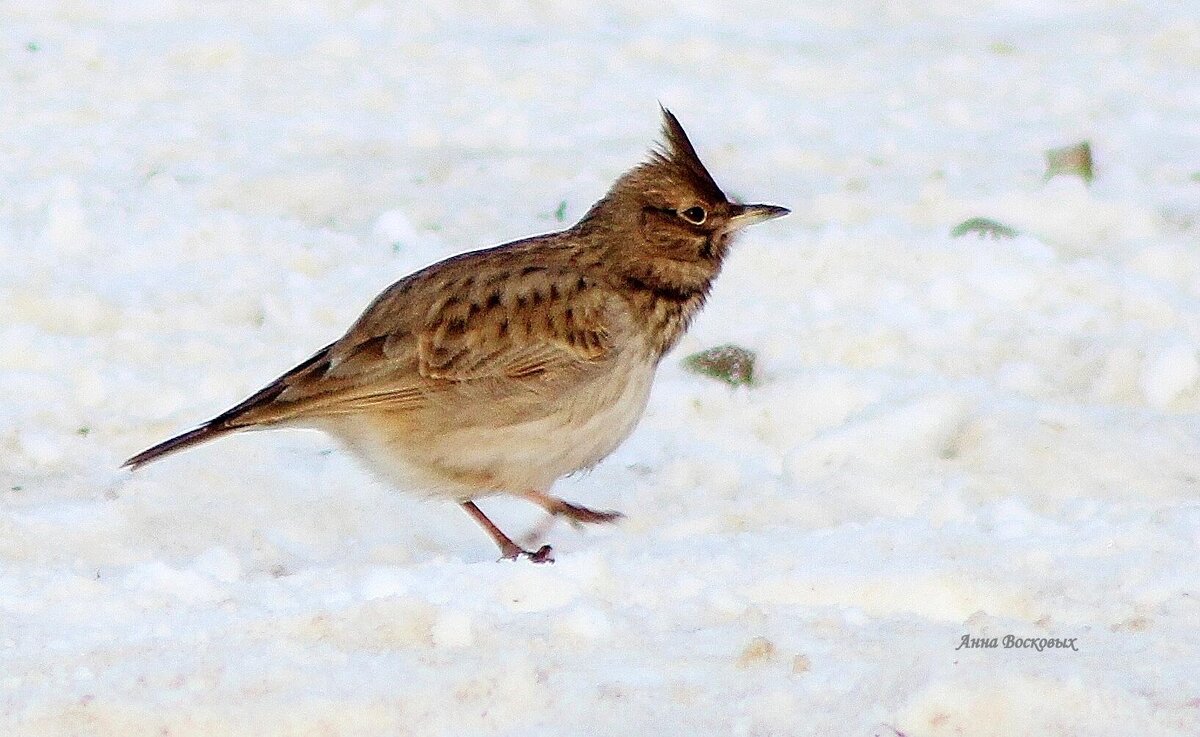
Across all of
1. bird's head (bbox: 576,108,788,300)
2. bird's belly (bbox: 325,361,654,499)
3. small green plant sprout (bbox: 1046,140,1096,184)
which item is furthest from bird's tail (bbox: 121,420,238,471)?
small green plant sprout (bbox: 1046,140,1096,184)

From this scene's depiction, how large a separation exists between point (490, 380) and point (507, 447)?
217 millimetres

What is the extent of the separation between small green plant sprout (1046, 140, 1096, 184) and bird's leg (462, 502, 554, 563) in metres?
3.57

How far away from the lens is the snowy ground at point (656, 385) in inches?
160

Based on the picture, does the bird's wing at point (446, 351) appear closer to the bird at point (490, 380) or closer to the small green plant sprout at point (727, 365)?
Result: the bird at point (490, 380)

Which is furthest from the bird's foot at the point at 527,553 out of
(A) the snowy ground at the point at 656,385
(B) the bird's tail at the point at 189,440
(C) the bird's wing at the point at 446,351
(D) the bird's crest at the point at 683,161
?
(D) the bird's crest at the point at 683,161

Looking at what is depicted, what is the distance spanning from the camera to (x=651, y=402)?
21.7 ft

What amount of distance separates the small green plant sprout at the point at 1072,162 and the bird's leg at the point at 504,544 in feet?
11.7

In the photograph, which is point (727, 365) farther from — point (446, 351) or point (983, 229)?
point (983, 229)

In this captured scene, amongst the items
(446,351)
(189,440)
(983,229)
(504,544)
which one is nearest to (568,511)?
(504,544)

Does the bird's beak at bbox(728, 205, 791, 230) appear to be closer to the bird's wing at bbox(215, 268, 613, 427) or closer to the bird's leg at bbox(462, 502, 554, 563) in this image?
the bird's wing at bbox(215, 268, 613, 427)

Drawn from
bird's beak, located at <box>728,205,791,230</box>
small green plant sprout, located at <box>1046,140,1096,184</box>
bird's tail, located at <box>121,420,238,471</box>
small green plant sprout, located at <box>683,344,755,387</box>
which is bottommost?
bird's tail, located at <box>121,420,238,471</box>

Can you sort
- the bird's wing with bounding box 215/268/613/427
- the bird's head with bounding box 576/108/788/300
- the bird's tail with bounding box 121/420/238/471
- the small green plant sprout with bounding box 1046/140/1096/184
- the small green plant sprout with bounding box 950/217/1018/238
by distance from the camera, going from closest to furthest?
the bird's tail with bounding box 121/420/238/471 < the bird's wing with bounding box 215/268/613/427 < the bird's head with bounding box 576/108/788/300 < the small green plant sprout with bounding box 950/217/1018/238 < the small green plant sprout with bounding box 1046/140/1096/184

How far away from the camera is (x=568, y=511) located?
561 cm

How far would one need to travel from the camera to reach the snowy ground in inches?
160
